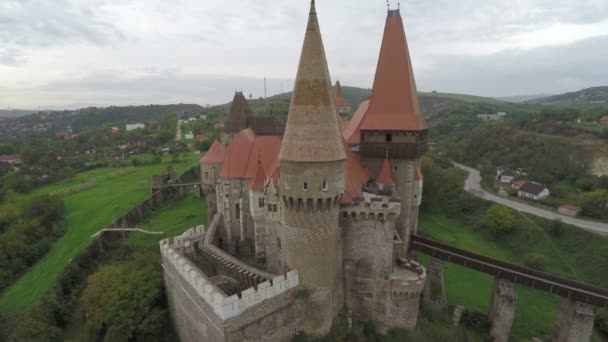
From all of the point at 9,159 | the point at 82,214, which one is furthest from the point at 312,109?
the point at 9,159

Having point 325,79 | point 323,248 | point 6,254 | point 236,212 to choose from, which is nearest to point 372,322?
point 323,248

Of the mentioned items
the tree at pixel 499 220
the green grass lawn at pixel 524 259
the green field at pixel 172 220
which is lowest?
the green grass lawn at pixel 524 259

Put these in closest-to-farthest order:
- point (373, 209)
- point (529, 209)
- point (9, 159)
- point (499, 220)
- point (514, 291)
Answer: point (373, 209) < point (514, 291) < point (499, 220) < point (529, 209) < point (9, 159)

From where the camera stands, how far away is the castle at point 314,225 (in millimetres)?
16188

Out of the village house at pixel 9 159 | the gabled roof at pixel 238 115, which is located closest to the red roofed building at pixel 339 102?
the gabled roof at pixel 238 115

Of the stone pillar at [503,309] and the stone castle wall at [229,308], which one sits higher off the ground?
the stone castle wall at [229,308]

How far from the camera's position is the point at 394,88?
2239 centimetres

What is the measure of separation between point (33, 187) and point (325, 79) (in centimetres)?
6883

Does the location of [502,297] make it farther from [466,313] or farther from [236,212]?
[236,212]

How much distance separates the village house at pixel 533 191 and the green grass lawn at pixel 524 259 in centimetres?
942

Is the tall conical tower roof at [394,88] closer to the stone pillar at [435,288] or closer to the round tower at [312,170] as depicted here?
the round tower at [312,170]

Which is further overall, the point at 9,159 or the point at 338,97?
the point at 9,159

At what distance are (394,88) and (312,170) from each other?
1009cm

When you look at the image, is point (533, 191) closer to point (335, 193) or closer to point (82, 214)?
point (335, 193)
